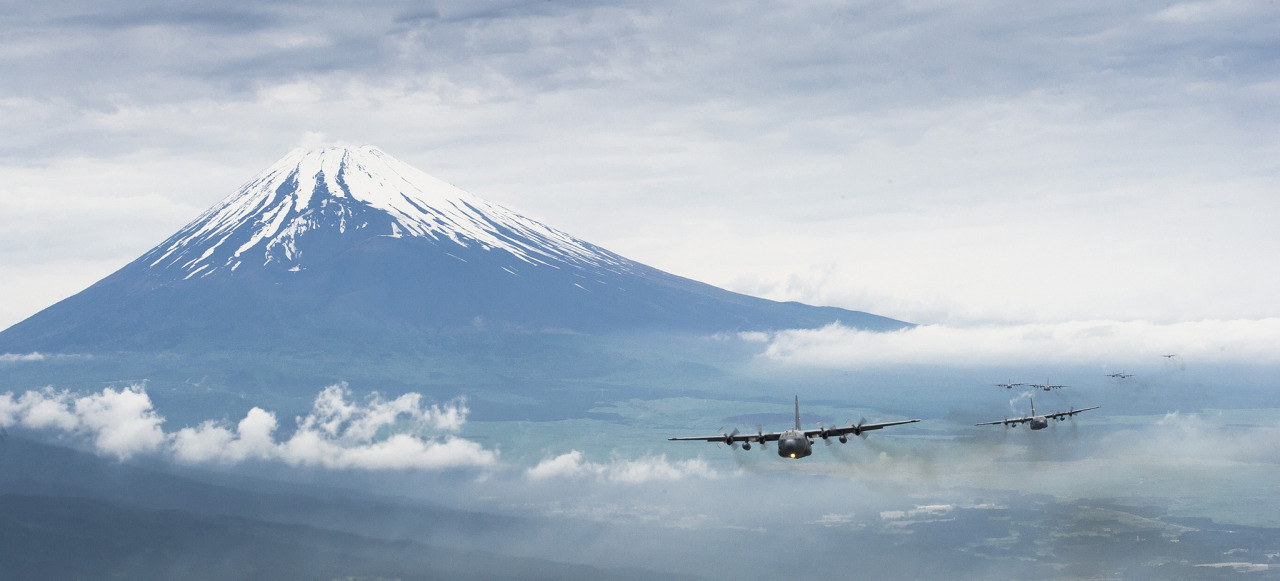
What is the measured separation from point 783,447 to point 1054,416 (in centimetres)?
8105

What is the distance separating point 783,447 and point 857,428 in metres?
9.57

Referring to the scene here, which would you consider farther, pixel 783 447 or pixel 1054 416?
pixel 1054 416

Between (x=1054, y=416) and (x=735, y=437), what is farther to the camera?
(x=1054, y=416)

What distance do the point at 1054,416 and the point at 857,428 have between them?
74466 millimetres

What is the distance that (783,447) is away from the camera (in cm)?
13638

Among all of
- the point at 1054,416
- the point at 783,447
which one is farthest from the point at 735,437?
the point at 1054,416

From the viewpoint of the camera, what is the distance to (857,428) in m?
137

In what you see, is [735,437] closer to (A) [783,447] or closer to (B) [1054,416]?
(A) [783,447]

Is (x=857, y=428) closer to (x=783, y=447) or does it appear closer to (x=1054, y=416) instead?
(x=783, y=447)

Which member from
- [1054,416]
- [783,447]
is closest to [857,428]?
[783,447]

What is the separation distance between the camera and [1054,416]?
195500 millimetres

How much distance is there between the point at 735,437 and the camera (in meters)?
142

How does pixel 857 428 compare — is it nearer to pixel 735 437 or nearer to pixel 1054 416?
pixel 735 437
